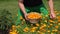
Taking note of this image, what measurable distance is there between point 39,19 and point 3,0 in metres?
4.45

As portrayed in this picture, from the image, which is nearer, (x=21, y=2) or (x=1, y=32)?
(x=21, y=2)

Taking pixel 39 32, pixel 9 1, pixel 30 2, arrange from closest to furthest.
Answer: pixel 39 32, pixel 30 2, pixel 9 1

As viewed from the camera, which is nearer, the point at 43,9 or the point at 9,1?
the point at 43,9

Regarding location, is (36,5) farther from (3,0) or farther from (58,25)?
(3,0)

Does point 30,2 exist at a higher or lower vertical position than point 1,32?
higher

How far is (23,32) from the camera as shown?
12.5ft

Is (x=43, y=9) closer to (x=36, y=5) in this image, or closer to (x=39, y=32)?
(x=36, y=5)

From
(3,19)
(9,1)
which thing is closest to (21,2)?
(3,19)

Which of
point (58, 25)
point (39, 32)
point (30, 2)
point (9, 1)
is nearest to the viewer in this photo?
point (39, 32)

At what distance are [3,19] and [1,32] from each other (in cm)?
25

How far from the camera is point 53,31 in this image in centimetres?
380

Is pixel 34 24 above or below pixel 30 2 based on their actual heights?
below

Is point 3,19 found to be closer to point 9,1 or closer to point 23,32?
point 23,32

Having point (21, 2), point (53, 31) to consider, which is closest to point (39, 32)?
point (53, 31)
